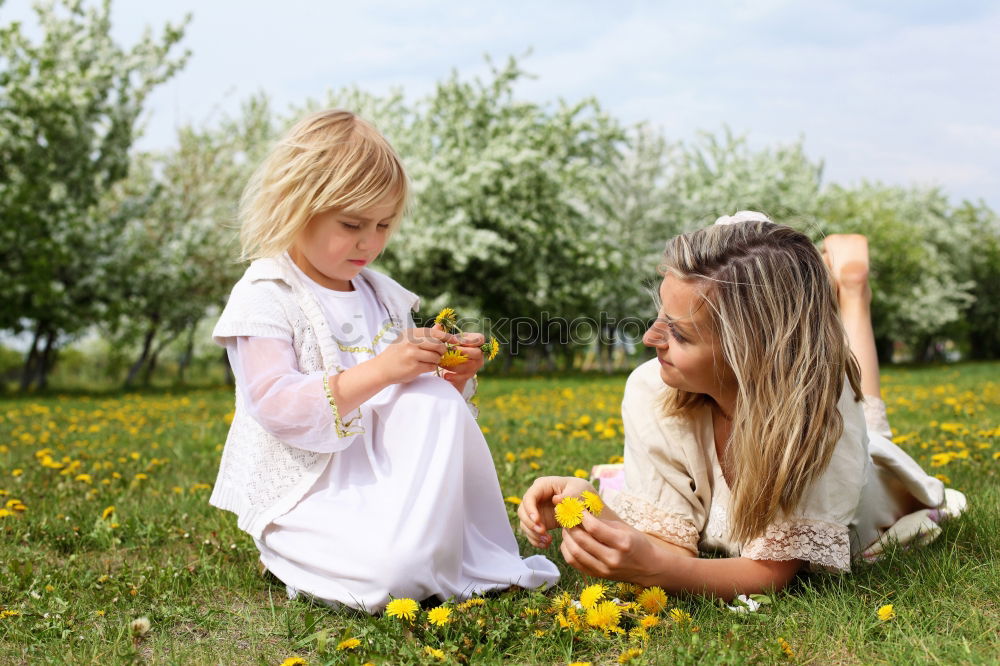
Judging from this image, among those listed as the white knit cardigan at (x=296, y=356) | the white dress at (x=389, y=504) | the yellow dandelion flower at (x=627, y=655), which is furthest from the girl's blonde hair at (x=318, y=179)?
the yellow dandelion flower at (x=627, y=655)

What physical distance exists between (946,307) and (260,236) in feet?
90.7

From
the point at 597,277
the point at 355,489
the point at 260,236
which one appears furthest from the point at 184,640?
the point at 597,277

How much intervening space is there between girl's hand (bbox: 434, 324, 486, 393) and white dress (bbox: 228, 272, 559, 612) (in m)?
0.12

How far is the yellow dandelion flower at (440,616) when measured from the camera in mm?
2023

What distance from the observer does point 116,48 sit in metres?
13.3

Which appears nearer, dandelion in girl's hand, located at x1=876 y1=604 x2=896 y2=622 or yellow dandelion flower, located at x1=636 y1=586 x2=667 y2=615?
dandelion in girl's hand, located at x1=876 y1=604 x2=896 y2=622

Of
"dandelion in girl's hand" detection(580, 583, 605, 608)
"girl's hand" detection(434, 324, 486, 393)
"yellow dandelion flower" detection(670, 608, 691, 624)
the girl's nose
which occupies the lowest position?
"yellow dandelion flower" detection(670, 608, 691, 624)

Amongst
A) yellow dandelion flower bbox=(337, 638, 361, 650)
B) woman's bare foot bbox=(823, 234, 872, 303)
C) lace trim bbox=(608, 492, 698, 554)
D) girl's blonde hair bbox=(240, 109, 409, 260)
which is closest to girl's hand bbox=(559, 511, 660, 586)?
lace trim bbox=(608, 492, 698, 554)

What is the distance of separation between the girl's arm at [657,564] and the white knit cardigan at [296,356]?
79 centimetres

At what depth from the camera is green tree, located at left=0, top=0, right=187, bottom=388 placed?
39.7 feet

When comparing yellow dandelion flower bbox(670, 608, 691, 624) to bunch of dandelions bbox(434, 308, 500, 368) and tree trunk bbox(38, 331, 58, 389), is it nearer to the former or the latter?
bunch of dandelions bbox(434, 308, 500, 368)

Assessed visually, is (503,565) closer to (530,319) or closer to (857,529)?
(857,529)

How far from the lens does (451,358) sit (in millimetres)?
2377

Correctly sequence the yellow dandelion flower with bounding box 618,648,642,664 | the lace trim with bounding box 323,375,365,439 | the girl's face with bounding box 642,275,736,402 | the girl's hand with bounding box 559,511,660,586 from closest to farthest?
the yellow dandelion flower with bounding box 618,648,642,664 → the girl's hand with bounding box 559,511,660,586 → the girl's face with bounding box 642,275,736,402 → the lace trim with bounding box 323,375,365,439
